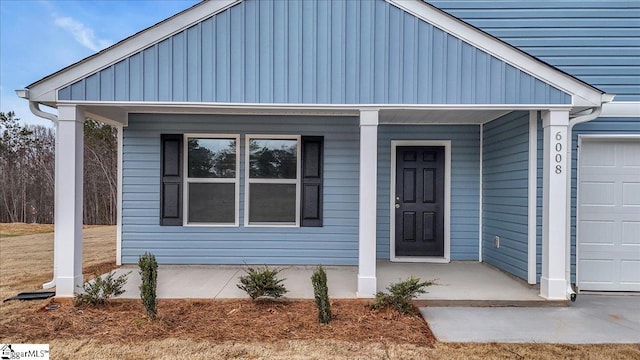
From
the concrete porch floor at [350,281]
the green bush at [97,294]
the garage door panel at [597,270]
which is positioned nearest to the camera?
the green bush at [97,294]

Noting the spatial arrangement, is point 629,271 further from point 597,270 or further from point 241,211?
point 241,211

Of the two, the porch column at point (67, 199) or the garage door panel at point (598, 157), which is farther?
the garage door panel at point (598, 157)

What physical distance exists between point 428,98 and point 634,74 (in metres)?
3.13

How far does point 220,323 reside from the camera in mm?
3674

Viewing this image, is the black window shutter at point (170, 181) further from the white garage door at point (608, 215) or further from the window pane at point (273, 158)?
the white garage door at point (608, 215)

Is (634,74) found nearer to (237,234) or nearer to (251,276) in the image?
(251,276)

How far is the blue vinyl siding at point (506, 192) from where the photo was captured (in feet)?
16.3

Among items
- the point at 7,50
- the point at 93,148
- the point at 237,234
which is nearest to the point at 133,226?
the point at 237,234

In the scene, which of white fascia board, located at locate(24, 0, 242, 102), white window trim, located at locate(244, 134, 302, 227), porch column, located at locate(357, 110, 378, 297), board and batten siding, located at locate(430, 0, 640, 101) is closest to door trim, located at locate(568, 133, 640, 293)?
board and batten siding, located at locate(430, 0, 640, 101)

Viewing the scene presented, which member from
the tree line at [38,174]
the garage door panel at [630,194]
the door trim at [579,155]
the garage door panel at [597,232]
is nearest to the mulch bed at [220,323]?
the door trim at [579,155]

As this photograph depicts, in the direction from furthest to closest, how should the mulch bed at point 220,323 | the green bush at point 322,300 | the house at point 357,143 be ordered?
1. the house at point 357,143
2. the green bush at point 322,300
3. the mulch bed at point 220,323

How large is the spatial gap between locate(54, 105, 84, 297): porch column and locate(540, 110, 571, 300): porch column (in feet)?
17.6

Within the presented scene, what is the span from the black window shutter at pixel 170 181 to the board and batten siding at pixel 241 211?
81mm

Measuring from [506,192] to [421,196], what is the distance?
1.30 m
